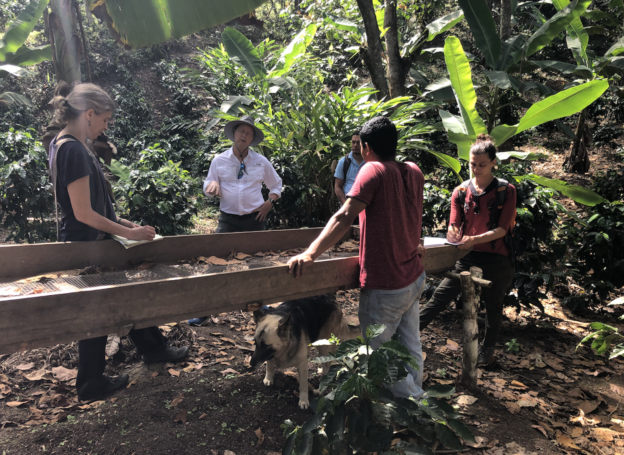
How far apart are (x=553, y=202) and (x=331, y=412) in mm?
3826

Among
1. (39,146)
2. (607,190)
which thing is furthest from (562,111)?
(39,146)

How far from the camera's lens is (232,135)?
4.38 meters

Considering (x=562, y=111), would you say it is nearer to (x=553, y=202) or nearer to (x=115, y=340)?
(x=553, y=202)

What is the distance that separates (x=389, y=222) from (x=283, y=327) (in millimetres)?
1088

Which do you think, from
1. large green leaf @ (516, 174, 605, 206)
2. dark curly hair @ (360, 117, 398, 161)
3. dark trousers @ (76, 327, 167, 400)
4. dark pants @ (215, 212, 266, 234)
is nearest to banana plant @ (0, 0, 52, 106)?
dark pants @ (215, 212, 266, 234)

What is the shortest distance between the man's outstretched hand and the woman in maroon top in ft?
5.53

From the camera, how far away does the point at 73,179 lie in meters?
2.48

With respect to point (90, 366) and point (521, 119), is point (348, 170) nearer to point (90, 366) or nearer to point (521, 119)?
point (521, 119)

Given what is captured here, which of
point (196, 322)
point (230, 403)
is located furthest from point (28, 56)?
point (230, 403)

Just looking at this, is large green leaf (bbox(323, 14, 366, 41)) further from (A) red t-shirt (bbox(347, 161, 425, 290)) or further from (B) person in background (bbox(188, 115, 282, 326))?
(A) red t-shirt (bbox(347, 161, 425, 290))

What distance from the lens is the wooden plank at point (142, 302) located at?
1.73 metres

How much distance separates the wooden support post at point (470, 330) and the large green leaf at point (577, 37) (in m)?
6.39

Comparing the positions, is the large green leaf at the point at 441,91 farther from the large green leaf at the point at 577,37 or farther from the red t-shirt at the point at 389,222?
the red t-shirt at the point at 389,222

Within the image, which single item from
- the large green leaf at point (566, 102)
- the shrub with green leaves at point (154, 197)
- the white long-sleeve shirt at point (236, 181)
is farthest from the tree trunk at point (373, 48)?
the shrub with green leaves at point (154, 197)
